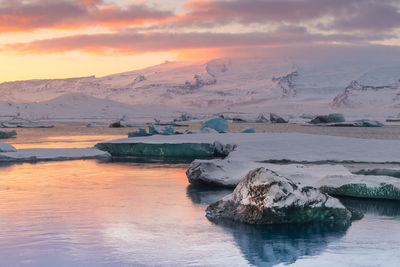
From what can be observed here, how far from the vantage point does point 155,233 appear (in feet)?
21.6

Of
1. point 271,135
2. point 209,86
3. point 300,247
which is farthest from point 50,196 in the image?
point 209,86

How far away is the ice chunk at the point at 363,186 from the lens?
29.8 feet

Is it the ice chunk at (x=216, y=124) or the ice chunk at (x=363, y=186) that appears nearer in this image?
the ice chunk at (x=363, y=186)

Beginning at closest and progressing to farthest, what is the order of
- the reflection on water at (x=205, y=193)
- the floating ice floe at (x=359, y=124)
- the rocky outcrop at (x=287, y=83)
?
the reflection on water at (x=205, y=193), the floating ice floe at (x=359, y=124), the rocky outcrop at (x=287, y=83)

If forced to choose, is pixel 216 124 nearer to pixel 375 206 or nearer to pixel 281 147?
pixel 281 147

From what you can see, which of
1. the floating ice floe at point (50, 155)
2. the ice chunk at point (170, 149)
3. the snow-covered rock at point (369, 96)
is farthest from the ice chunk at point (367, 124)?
the snow-covered rock at point (369, 96)

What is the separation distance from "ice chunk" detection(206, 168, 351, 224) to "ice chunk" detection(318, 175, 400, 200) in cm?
177

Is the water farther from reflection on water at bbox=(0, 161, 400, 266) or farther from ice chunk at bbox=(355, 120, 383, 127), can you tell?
ice chunk at bbox=(355, 120, 383, 127)

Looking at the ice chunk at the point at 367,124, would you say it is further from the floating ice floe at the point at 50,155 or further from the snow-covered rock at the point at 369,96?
the snow-covered rock at the point at 369,96

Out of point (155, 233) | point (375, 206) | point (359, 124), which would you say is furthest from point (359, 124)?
point (155, 233)

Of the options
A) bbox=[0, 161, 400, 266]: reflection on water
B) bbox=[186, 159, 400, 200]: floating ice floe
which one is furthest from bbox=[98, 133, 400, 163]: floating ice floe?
bbox=[0, 161, 400, 266]: reflection on water

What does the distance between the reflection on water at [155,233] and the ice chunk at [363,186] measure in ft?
0.71

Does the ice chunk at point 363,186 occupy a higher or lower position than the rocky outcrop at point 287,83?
lower

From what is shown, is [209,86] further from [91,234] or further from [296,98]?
[91,234]
